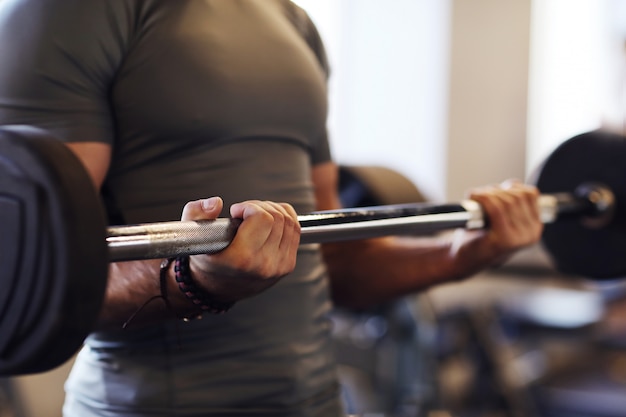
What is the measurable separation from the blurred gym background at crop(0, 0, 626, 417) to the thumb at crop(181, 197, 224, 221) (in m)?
2.36

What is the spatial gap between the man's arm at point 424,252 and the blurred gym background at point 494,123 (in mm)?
1781

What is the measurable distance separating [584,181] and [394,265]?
44 centimetres

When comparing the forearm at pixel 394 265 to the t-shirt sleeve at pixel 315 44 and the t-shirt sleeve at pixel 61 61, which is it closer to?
the t-shirt sleeve at pixel 315 44

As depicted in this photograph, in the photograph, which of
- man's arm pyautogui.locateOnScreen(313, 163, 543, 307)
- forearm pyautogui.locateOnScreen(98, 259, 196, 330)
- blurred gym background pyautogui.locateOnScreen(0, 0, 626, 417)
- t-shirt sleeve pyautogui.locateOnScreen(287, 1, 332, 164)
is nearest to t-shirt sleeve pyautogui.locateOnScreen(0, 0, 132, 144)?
forearm pyautogui.locateOnScreen(98, 259, 196, 330)

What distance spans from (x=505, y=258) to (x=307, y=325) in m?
0.42

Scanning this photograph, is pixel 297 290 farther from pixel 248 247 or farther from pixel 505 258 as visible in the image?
pixel 505 258

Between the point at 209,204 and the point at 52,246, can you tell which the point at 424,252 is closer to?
the point at 209,204

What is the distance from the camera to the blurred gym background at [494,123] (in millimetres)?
3264

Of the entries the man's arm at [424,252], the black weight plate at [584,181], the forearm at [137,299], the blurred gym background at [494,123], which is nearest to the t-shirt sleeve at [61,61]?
the forearm at [137,299]

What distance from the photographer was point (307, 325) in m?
1.00

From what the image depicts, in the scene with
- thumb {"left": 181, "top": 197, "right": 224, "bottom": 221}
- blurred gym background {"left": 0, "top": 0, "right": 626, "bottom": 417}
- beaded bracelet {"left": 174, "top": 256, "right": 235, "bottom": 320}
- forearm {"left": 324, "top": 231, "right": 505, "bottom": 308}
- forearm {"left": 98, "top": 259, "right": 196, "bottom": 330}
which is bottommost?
blurred gym background {"left": 0, "top": 0, "right": 626, "bottom": 417}

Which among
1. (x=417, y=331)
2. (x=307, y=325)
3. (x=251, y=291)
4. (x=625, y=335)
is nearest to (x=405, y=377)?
(x=417, y=331)

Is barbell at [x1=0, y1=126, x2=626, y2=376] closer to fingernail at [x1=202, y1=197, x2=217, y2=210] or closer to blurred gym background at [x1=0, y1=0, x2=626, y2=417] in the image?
fingernail at [x1=202, y1=197, x2=217, y2=210]

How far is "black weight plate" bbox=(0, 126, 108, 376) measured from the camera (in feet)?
1.96
